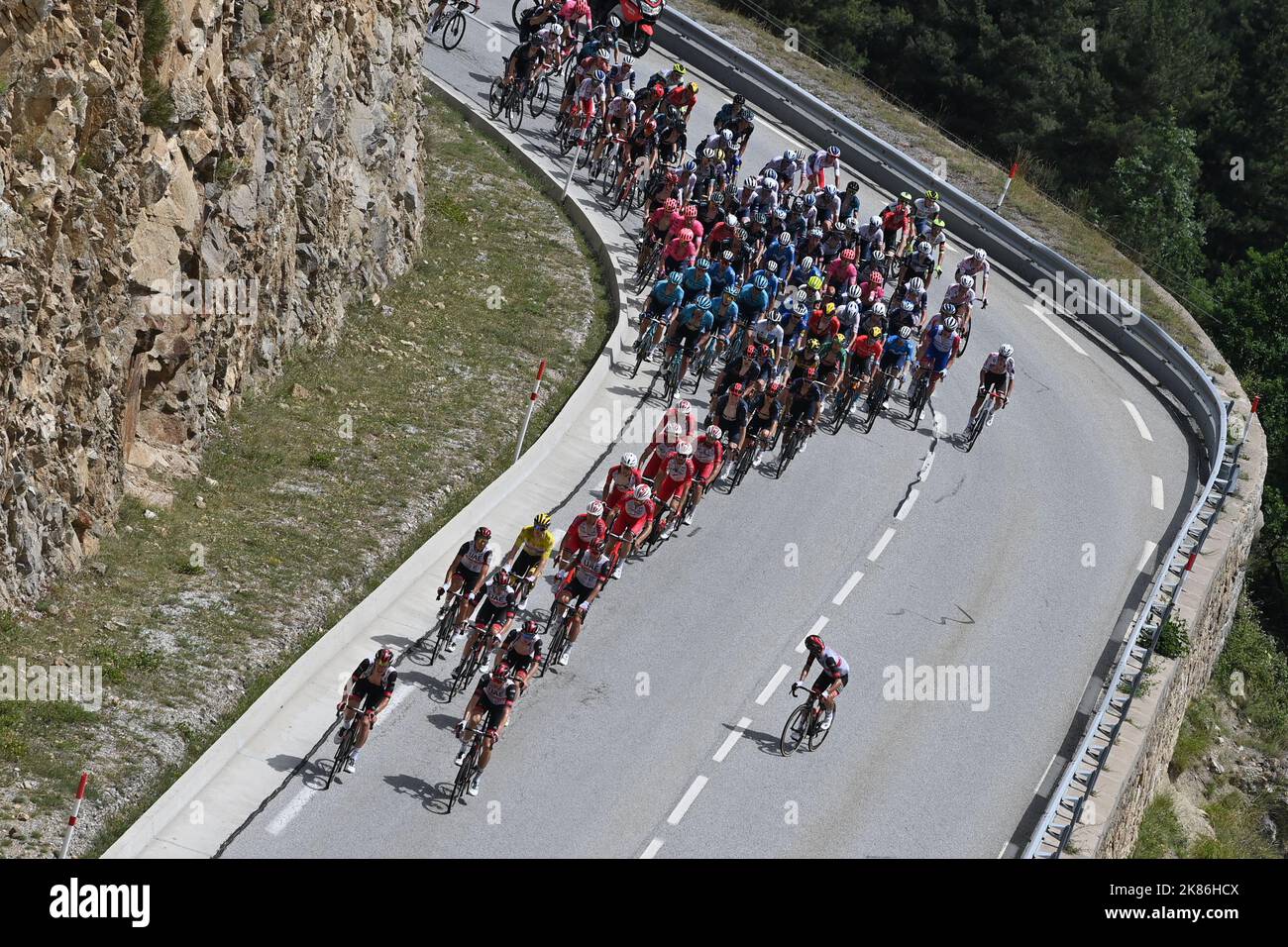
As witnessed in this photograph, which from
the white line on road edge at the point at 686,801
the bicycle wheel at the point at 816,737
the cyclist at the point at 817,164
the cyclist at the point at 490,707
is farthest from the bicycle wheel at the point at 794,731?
the cyclist at the point at 817,164

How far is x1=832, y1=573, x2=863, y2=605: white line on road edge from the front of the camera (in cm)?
2378

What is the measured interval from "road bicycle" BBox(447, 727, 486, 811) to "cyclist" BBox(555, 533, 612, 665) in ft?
8.70

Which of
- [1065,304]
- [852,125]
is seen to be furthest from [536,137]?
[1065,304]

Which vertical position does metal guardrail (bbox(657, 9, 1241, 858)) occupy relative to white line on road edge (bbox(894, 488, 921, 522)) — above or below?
above

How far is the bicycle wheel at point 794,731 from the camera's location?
20.5m

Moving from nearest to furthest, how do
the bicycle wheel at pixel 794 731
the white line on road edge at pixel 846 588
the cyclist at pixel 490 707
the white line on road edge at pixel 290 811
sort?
1. the white line on road edge at pixel 290 811
2. the cyclist at pixel 490 707
3. the bicycle wheel at pixel 794 731
4. the white line on road edge at pixel 846 588

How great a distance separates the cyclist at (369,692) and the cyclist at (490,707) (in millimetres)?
932

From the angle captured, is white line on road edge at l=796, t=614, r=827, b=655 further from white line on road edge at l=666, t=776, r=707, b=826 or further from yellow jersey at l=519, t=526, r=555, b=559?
yellow jersey at l=519, t=526, r=555, b=559

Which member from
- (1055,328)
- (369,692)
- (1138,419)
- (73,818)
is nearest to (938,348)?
(1138,419)

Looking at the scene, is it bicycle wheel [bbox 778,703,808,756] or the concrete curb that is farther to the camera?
bicycle wheel [bbox 778,703,808,756]

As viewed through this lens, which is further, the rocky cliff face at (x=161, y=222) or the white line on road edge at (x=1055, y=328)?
the white line on road edge at (x=1055, y=328)

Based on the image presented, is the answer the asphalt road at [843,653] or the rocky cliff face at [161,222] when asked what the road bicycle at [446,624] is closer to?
the asphalt road at [843,653]

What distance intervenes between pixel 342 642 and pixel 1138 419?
1776cm

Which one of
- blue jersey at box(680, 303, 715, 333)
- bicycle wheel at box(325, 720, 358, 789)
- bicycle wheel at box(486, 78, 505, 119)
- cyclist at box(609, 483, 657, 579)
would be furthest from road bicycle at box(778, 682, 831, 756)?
bicycle wheel at box(486, 78, 505, 119)
